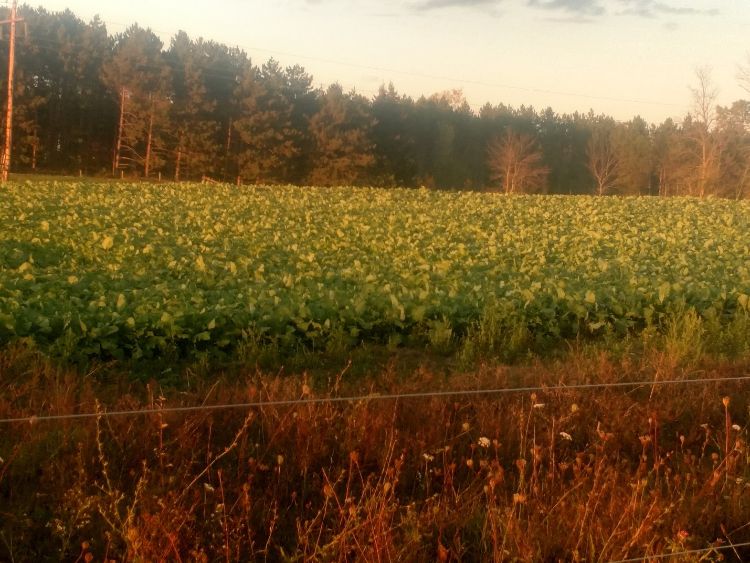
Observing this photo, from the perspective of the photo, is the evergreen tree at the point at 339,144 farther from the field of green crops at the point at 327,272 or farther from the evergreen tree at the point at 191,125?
the field of green crops at the point at 327,272

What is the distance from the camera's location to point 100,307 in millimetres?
9609

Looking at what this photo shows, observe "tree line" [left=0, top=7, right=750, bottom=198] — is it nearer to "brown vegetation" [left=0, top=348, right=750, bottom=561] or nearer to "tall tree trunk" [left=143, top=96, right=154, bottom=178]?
"tall tree trunk" [left=143, top=96, right=154, bottom=178]

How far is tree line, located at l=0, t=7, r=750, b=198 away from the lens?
56438 mm

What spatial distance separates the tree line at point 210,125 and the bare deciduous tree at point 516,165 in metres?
0.21

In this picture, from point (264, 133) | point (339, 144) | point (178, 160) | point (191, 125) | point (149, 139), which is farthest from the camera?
point (339, 144)

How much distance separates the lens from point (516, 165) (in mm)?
66188

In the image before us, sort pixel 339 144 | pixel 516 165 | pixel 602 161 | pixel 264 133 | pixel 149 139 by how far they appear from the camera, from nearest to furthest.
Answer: pixel 149 139 < pixel 264 133 < pixel 339 144 < pixel 516 165 < pixel 602 161

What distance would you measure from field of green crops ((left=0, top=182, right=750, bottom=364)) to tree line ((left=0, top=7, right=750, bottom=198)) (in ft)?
101

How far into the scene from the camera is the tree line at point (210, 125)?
56.4 metres

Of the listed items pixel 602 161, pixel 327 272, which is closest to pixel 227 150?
pixel 602 161

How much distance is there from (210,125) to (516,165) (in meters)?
25.2

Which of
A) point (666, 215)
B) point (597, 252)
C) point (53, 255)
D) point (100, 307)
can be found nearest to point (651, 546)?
point (100, 307)

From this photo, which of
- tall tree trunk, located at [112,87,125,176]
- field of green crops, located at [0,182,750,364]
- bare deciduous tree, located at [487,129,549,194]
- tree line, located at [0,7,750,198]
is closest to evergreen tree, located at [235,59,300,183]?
tree line, located at [0,7,750,198]

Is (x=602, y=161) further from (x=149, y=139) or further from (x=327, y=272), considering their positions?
(x=327, y=272)
